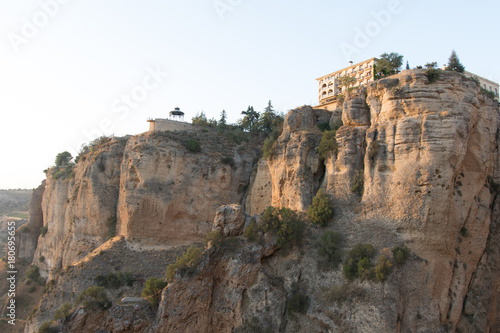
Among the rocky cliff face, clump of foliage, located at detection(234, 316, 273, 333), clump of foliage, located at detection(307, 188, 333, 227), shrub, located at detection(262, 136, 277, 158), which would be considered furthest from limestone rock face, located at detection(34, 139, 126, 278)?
clump of foliage, located at detection(307, 188, 333, 227)

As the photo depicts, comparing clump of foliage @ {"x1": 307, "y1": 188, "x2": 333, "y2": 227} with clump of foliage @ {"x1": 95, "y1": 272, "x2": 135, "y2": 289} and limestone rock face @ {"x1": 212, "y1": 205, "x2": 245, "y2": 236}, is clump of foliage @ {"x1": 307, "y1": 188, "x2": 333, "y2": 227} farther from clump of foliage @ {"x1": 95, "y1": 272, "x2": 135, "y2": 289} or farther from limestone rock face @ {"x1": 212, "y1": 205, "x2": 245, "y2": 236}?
clump of foliage @ {"x1": 95, "y1": 272, "x2": 135, "y2": 289}

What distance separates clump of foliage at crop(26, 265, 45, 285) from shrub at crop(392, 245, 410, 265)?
34.1 metres

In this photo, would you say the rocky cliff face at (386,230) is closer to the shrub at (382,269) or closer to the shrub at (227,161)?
the shrub at (382,269)

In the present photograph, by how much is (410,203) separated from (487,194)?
601cm

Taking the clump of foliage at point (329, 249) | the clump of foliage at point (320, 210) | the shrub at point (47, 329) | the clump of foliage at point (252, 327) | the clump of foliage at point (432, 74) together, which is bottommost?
the shrub at point (47, 329)

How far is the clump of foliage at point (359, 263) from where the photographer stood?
69.8ft

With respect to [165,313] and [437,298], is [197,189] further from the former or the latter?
[437,298]

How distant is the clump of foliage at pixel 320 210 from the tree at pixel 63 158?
3579cm

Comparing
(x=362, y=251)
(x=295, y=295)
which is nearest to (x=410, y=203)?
(x=362, y=251)

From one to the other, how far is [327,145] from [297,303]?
9799mm

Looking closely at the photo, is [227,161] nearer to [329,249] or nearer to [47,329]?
[329,249]

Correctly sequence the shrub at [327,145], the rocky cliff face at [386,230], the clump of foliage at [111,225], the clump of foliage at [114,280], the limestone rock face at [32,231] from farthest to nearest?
the limestone rock face at [32,231]
the clump of foliage at [111,225]
the clump of foliage at [114,280]
the shrub at [327,145]
the rocky cliff face at [386,230]

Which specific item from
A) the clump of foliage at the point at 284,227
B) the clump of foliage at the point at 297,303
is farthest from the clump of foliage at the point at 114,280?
the clump of foliage at the point at 297,303

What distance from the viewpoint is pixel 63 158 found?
170 ft
